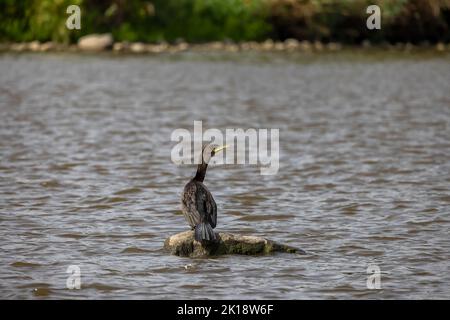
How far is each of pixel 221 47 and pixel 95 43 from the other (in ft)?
18.2

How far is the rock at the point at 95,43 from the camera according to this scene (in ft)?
156

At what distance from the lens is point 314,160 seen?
1938cm

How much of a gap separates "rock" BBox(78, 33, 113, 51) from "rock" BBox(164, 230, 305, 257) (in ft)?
118

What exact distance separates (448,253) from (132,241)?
361 cm

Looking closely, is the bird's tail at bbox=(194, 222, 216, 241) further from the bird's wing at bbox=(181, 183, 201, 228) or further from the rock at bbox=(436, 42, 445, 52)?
the rock at bbox=(436, 42, 445, 52)

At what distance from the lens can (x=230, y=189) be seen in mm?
16766

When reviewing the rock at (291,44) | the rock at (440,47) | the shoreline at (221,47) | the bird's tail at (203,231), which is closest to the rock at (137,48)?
the shoreline at (221,47)

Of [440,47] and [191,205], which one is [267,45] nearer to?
[440,47]

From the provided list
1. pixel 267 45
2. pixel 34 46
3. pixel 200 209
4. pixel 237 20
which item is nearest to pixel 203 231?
pixel 200 209

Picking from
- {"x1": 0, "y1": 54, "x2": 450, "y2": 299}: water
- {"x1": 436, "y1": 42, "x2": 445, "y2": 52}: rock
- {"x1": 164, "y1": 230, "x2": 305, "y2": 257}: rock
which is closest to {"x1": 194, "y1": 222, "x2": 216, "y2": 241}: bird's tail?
{"x1": 164, "y1": 230, "x2": 305, "y2": 257}: rock

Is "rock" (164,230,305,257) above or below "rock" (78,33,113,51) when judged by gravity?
below

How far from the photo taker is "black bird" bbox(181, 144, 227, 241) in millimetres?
11828

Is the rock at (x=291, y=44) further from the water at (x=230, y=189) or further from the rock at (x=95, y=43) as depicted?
the water at (x=230, y=189)

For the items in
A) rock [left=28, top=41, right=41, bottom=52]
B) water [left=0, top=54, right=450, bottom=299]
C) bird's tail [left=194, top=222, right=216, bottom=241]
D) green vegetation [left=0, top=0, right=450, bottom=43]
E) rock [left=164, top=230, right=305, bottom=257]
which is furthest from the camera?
green vegetation [left=0, top=0, right=450, bottom=43]
